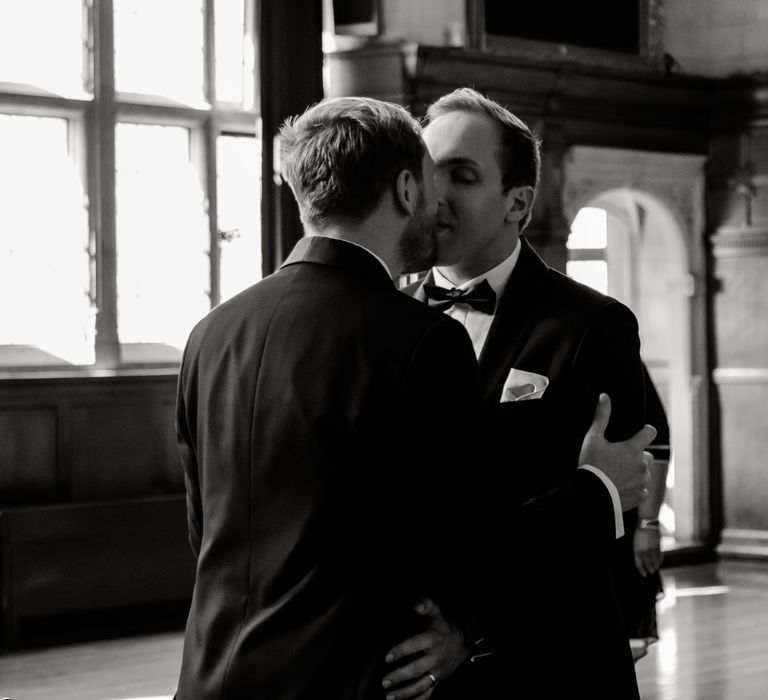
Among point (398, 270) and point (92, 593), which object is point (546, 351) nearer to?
point (398, 270)

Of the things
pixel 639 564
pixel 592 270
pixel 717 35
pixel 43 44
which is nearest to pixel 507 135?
pixel 639 564

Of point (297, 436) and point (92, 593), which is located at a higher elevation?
point (297, 436)

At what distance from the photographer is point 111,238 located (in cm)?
764

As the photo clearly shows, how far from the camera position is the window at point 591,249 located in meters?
10.2

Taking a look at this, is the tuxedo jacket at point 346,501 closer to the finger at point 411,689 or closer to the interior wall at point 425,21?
the finger at point 411,689

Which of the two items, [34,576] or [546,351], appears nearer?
[546,351]

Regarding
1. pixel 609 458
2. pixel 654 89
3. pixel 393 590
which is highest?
pixel 654 89

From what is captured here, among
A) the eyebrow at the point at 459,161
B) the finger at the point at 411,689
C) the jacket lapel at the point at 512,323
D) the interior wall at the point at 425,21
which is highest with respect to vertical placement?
the interior wall at the point at 425,21

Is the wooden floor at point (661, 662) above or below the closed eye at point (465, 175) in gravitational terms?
below

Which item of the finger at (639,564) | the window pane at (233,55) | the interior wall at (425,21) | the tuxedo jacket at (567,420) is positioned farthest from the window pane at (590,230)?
the tuxedo jacket at (567,420)

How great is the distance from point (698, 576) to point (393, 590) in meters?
7.53

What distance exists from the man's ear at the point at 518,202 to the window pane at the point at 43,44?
559 centimetres

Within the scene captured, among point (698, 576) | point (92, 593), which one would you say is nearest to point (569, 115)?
point (698, 576)

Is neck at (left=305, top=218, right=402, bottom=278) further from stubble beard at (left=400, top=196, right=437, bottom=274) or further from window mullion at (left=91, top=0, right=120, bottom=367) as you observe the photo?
window mullion at (left=91, top=0, right=120, bottom=367)
